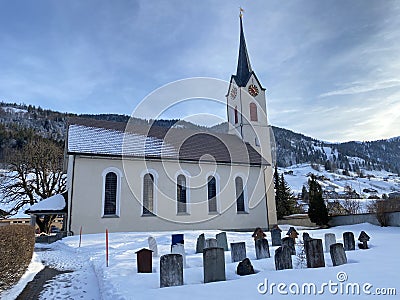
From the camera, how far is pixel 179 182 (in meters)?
21.0

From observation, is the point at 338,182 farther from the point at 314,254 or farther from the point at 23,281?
the point at 23,281

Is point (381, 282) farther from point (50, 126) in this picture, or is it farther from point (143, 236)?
point (50, 126)

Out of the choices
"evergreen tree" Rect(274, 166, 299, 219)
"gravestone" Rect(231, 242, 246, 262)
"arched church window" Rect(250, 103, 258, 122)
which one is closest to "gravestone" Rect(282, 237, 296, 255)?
"gravestone" Rect(231, 242, 246, 262)

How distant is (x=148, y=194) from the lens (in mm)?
19688

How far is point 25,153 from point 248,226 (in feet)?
72.1

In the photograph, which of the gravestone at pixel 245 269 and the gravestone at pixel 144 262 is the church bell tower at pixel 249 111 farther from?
the gravestone at pixel 144 262

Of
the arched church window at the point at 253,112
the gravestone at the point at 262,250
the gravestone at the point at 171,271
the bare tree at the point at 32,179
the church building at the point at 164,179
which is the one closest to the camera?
the gravestone at the point at 171,271

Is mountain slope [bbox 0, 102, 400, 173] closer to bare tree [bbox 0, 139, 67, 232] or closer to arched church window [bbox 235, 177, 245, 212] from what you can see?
bare tree [bbox 0, 139, 67, 232]

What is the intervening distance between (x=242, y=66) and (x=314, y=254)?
2641 centimetres

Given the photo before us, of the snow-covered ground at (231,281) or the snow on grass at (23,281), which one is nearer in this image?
the snow-covered ground at (231,281)

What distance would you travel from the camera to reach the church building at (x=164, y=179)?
17.9 meters

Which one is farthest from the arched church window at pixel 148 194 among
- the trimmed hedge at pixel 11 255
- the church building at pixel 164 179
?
the trimmed hedge at pixel 11 255

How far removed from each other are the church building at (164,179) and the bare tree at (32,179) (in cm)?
735

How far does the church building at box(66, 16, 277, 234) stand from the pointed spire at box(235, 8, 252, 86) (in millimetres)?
3406
